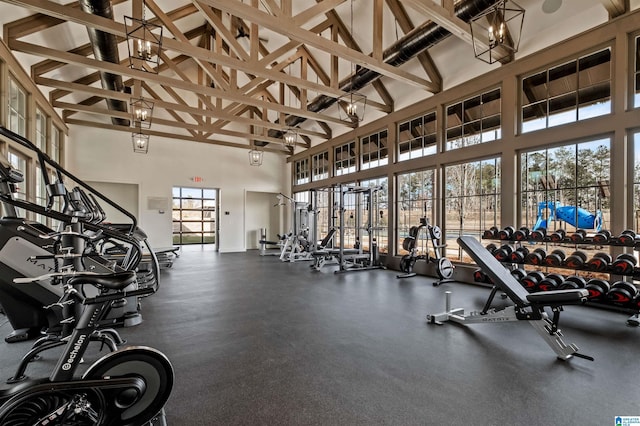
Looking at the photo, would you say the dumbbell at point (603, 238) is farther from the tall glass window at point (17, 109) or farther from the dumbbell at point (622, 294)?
the tall glass window at point (17, 109)

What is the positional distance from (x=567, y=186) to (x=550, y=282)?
1754 mm

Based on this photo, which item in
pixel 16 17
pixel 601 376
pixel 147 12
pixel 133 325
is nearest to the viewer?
pixel 601 376

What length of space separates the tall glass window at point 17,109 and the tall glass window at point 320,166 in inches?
292

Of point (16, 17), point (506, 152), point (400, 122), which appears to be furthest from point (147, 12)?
point (506, 152)

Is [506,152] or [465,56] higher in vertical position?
[465,56]

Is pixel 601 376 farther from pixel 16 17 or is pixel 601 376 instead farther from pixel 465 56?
pixel 16 17

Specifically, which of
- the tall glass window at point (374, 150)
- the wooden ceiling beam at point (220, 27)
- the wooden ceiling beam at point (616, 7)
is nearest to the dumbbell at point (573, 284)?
the wooden ceiling beam at point (616, 7)

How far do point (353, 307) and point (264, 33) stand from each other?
7.26 m

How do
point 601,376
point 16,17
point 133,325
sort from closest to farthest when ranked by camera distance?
point 601,376 < point 133,325 < point 16,17

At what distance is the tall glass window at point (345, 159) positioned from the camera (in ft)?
29.9

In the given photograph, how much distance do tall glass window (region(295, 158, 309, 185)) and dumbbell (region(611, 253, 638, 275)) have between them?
29.2ft

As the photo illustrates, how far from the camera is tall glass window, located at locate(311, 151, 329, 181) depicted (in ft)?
33.8

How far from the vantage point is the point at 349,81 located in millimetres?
6531

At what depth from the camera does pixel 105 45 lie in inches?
195
